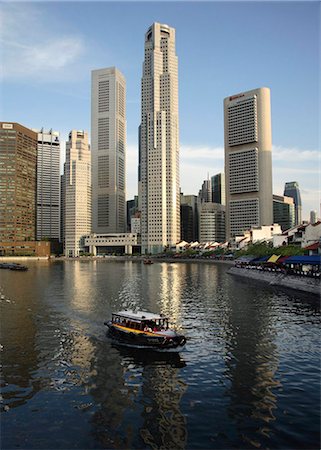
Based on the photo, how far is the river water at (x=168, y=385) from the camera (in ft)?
74.8

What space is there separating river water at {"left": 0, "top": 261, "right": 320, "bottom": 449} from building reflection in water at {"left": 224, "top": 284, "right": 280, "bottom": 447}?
0.09 m

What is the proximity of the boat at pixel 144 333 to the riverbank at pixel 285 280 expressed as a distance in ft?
146

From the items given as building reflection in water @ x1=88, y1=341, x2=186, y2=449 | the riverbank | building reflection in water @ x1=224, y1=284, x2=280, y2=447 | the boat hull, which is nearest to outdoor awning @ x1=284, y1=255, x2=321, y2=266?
the riverbank

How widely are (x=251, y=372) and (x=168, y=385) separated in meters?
7.79

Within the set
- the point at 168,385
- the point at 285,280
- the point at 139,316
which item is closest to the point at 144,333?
the point at 139,316

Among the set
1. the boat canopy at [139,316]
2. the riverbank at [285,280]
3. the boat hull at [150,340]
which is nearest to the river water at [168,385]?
the boat hull at [150,340]

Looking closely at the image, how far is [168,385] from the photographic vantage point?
30.5 metres

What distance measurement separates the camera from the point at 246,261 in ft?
462

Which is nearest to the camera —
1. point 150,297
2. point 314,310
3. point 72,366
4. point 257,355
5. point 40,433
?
point 40,433

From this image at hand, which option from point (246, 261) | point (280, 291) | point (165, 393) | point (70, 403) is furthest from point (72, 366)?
point (246, 261)

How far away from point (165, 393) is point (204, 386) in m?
3.47

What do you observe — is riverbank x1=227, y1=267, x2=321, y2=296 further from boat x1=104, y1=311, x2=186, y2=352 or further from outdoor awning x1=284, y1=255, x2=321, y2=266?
boat x1=104, y1=311, x2=186, y2=352

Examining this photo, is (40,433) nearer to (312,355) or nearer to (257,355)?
(257,355)

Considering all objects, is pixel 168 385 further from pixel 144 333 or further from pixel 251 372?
pixel 144 333
